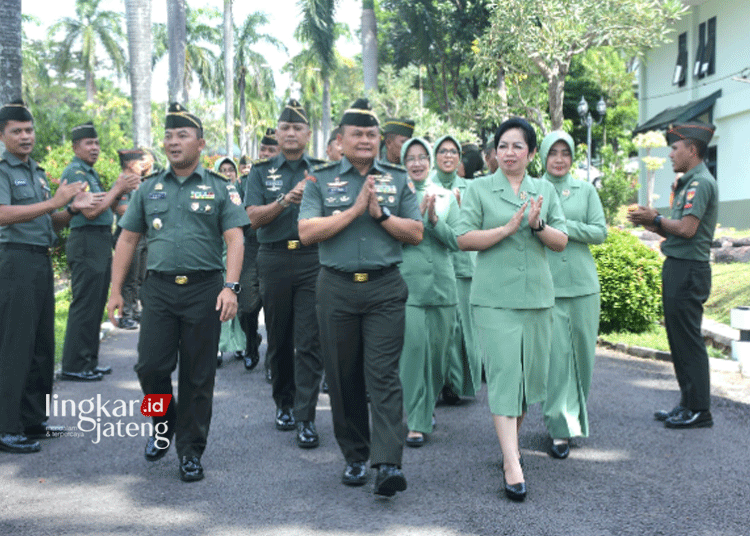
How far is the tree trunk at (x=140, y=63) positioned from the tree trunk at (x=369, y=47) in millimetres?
13305

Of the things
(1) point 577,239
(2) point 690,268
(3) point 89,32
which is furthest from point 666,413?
(3) point 89,32

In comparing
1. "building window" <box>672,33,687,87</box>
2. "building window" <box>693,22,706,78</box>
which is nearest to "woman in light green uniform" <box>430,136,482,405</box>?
"building window" <box>693,22,706,78</box>

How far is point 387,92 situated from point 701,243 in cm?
2754

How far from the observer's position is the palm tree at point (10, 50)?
8.41m

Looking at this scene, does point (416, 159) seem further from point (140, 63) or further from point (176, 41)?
point (176, 41)

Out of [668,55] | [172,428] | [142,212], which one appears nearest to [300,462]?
[172,428]

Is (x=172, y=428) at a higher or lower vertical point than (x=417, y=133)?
lower

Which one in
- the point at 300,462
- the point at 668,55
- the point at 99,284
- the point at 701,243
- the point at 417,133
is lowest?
the point at 300,462

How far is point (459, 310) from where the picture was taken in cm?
716

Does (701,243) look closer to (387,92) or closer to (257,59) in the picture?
(387,92)

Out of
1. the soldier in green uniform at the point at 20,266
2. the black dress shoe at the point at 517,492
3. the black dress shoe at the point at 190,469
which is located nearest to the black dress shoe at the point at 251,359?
the soldier in green uniform at the point at 20,266

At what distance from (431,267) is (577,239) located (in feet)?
3.58

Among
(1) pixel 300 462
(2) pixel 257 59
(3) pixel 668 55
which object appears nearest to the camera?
(1) pixel 300 462

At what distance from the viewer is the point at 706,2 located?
28.1 meters
